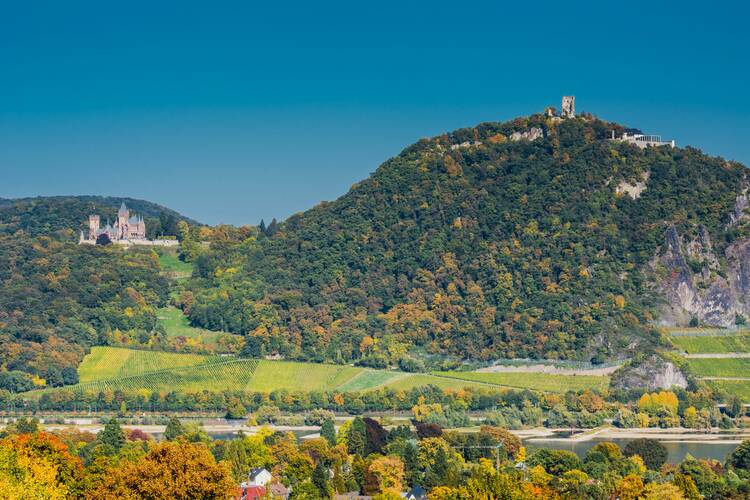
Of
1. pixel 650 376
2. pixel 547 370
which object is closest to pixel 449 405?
pixel 547 370

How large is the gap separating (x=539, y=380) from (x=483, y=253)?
74.6ft

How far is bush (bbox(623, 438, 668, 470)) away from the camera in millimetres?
93875

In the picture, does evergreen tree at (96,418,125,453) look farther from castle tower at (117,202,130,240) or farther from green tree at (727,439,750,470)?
castle tower at (117,202,130,240)

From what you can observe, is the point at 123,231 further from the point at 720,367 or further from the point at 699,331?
the point at 720,367

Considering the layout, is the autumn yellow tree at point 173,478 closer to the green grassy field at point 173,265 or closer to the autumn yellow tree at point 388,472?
the autumn yellow tree at point 388,472

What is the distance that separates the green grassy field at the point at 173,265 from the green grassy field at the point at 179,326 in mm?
9830

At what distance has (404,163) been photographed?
16825 cm

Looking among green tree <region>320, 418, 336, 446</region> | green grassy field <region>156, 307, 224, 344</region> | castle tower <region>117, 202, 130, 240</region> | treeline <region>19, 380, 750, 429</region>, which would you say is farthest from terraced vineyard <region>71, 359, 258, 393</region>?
castle tower <region>117, 202, 130, 240</region>

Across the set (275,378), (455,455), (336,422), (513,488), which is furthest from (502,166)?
(513,488)

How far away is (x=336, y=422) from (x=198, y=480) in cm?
5851

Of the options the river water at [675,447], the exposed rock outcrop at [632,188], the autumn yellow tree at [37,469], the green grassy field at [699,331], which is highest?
the exposed rock outcrop at [632,188]

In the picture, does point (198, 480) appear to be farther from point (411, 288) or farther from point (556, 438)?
point (411, 288)

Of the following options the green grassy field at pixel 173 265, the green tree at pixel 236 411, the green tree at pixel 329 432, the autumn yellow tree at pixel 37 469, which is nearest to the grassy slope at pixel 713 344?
the green tree at pixel 236 411

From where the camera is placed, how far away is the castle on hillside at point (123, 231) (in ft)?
596
